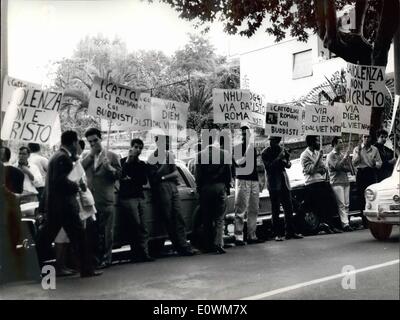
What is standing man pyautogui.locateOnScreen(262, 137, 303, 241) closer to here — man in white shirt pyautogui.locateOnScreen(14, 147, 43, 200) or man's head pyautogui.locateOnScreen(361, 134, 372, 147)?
man's head pyautogui.locateOnScreen(361, 134, 372, 147)

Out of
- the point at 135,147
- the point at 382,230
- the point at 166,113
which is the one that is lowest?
the point at 382,230

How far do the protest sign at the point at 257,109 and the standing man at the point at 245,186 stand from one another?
2.90 feet

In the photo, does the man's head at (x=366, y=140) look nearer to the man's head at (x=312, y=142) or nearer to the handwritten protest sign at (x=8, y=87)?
the man's head at (x=312, y=142)

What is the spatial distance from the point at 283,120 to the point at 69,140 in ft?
15.3

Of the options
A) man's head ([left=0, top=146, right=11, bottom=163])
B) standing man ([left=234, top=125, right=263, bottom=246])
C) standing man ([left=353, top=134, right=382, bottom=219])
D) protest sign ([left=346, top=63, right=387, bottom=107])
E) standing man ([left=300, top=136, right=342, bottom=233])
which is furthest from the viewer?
standing man ([left=353, top=134, right=382, bottom=219])

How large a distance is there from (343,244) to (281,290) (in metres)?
3.30

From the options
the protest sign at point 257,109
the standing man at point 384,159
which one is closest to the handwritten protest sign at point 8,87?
the protest sign at point 257,109

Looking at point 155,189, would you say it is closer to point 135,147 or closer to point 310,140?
point 135,147

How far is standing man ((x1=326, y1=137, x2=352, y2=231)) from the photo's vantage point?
35.1ft

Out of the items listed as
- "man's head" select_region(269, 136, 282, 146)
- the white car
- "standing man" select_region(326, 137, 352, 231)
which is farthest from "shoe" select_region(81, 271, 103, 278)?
"standing man" select_region(326, 137, 352, 231)

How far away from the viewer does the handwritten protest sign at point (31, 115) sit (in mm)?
6594

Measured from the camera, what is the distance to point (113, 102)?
8.00 meters

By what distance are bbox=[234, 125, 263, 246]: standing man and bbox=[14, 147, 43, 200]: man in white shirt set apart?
10.6 feet

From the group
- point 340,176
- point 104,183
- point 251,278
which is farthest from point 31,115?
point 340,176
